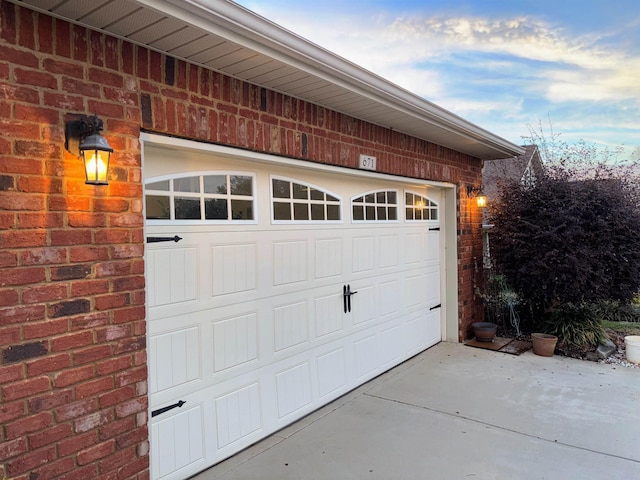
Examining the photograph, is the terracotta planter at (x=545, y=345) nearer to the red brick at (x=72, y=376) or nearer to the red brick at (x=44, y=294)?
the red brick at (x=72, y=376)

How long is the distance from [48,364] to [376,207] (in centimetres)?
377

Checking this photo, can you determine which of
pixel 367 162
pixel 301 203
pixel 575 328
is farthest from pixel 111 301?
pixel 575 328

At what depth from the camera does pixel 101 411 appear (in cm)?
235

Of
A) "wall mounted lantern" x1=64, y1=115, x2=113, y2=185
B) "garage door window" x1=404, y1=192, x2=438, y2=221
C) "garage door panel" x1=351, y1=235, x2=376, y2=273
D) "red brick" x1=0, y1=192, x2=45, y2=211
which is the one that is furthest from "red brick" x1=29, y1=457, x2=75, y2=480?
"garage door window" x1=404, y1=192, x2=438, y2=221

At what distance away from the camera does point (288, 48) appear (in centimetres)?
274

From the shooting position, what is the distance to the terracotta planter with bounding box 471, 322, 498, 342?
21.1ft

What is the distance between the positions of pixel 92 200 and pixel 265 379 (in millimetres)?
2112

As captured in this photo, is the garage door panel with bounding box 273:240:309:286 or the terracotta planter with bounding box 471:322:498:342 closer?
the garage door panel with bounding box 273:240:309:286

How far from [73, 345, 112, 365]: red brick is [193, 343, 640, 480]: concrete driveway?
4.46 ft

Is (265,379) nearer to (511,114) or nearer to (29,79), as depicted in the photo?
(29,79)

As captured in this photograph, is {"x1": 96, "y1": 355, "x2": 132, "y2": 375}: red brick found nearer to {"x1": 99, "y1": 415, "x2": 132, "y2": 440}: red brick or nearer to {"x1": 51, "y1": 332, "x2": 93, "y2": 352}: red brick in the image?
{"x1": 51, "y1": 332, "x2": 93, "y2": 352}: red brick

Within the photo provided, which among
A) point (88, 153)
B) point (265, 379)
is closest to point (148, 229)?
point (88, 153)

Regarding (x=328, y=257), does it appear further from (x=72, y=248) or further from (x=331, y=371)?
(x=72, y=248)

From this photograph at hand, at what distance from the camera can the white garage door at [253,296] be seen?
296 centimetres
